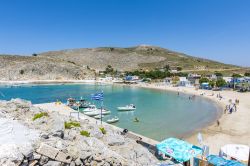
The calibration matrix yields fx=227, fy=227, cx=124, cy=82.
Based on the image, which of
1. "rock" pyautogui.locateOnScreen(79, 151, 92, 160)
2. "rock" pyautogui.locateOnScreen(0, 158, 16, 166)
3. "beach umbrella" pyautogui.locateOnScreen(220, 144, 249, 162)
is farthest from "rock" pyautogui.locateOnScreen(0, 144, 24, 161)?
"beach umbrella" pyautogui.locateOnScreen(220, 144, 249, 162)

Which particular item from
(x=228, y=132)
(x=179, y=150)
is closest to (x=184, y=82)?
(x=228, y=132)

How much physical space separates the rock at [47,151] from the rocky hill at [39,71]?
131338mm

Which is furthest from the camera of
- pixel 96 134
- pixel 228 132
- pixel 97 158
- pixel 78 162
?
pixel 228 132

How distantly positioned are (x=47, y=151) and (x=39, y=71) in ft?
453

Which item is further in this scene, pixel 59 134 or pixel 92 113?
pixel 92 113

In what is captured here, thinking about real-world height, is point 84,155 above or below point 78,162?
above

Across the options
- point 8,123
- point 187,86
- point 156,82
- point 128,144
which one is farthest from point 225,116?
point 156,82

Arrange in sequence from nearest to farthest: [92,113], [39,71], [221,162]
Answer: [221,162] < [92,113] < [39,71]

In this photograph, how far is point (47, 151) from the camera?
401 inches

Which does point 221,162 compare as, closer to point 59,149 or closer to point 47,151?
point 59,149

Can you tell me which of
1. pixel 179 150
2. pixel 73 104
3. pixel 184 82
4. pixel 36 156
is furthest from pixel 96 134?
pixel 184 82

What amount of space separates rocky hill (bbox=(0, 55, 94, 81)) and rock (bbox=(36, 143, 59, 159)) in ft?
431

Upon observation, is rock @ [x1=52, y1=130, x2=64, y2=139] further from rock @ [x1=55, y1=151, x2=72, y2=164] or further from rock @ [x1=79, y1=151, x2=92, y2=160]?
rock @ [x1=55, y1=151, x2=72, y2=164]

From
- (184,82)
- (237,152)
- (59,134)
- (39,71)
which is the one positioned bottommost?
(237,152)
